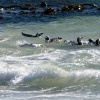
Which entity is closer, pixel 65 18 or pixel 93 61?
pixel 93 61

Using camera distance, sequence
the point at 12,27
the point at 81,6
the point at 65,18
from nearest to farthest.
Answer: the point at 12,27 → the point at 65,18 → the point at 81,6

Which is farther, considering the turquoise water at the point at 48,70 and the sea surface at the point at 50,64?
the sea surface at the point at 50,64

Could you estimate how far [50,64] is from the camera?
47.6ft

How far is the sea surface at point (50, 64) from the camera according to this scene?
1199 cm

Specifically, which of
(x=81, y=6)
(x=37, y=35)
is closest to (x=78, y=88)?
(x=37, y=35)

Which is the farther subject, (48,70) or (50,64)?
(50,64)

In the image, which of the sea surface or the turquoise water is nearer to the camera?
the turquoise water

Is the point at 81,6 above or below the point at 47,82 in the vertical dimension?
above

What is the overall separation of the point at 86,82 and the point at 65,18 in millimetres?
12525

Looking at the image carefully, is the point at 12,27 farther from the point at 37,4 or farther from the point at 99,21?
the point at 37,4

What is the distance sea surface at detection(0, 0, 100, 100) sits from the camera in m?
12.0

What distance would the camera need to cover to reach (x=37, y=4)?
3266cm

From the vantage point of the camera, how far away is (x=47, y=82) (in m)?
13.0

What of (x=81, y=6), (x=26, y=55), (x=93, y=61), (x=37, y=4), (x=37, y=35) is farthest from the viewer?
(x=37, y=4)
